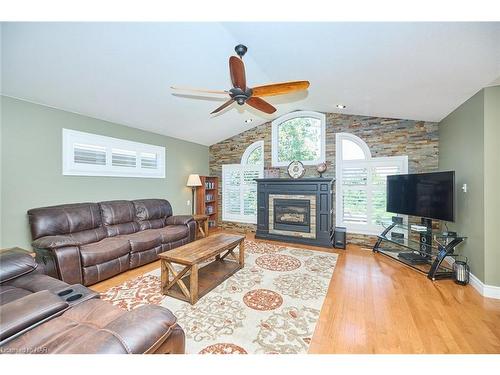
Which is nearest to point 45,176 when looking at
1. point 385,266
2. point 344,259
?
point 344,259

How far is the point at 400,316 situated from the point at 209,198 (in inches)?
195

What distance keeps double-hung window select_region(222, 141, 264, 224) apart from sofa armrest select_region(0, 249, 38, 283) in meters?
4.48

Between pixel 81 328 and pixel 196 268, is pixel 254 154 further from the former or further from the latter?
pixel 81 328

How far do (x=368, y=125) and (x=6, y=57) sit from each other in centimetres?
558

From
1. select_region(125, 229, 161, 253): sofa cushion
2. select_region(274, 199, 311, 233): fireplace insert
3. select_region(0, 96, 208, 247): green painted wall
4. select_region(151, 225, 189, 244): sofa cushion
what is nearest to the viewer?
select_region(0, 96, 208, 247): green painted wall

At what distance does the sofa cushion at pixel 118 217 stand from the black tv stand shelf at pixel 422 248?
4.68 metres

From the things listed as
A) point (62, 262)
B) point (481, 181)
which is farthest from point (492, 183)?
point (62, 262)

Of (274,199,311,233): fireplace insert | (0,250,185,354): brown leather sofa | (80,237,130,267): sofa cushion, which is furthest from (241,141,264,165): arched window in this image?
(0,250,185,354): brown leather sofa

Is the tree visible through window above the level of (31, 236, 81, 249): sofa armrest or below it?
above

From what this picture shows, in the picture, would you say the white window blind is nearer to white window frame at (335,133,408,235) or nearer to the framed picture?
the framed picture

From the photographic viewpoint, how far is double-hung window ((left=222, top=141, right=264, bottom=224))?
5.78 metres

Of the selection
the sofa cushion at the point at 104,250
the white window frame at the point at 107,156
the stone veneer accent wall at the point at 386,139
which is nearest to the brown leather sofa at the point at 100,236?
the sofa cushion at the point at 104,250

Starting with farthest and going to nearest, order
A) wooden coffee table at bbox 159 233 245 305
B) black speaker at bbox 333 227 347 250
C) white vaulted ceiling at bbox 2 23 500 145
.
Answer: black speaker at bbox 333 227 347 250, wooden coffee table at bbox 159 233 245 305, white vaulted ceiling at bbox 2 23 500 145
